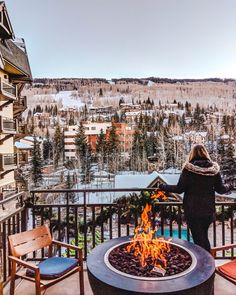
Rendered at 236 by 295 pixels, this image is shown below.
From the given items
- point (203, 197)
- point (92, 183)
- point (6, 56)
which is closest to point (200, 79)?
point (92, 183)

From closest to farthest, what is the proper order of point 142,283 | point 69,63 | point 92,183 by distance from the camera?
point 142,283 → point 69,63 → point 92,183

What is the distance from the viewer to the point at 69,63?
1617 centimetres

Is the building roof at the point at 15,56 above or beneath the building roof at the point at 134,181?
above

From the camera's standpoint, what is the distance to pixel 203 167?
2.53 metres

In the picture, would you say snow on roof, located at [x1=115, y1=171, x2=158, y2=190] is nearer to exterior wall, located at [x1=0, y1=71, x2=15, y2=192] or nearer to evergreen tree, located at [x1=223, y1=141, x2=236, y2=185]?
exterior wall, located at [x1=0, y1=71, x2=15, y2=192]

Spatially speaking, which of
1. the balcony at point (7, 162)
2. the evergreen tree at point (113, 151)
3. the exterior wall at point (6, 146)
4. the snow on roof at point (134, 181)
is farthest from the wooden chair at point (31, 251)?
the evergreen tree at point (113, 151)

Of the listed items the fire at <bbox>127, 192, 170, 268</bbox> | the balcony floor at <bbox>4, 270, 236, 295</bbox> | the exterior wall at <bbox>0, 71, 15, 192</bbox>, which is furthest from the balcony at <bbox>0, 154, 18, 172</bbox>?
the fire at <bbox>127, 192, 170, 268</bbox>

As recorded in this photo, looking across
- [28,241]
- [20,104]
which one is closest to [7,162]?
[20,104]

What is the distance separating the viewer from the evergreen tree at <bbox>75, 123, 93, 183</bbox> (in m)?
20.2

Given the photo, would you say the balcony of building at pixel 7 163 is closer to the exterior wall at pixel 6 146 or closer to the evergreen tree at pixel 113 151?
the exterior wall at pixel 6 146

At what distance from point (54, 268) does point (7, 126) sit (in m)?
8.74

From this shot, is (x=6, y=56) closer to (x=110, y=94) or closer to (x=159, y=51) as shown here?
(x=159, y=51)

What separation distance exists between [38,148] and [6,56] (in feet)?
34.1

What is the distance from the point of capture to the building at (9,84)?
9.33m
